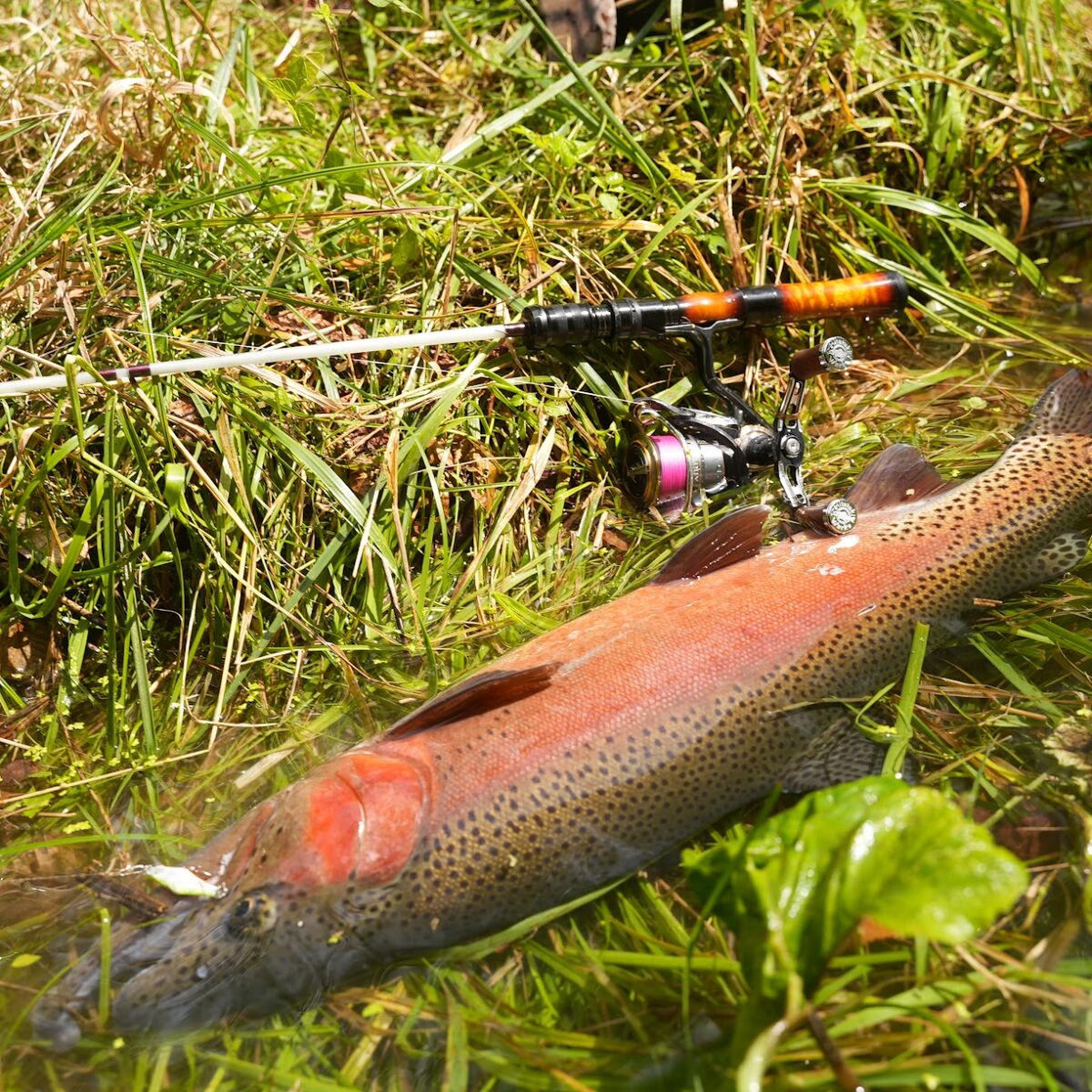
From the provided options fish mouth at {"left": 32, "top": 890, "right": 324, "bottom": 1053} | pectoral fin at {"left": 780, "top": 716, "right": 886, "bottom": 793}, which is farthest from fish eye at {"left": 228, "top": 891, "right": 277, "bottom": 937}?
pectoral fin at {"left": 780, "top": 716, "right": 886, "bottom": 793}

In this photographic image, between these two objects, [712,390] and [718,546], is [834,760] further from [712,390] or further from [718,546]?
[712,390]

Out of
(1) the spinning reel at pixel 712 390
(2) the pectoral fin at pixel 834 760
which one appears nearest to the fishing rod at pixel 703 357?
(1) the spinning reel at pixel 712 390

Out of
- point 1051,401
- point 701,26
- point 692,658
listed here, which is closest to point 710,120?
point 701,26

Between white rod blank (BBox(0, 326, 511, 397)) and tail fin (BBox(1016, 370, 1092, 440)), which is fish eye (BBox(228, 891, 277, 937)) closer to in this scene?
white rod blank (BBox(0, 326, 511, 397))

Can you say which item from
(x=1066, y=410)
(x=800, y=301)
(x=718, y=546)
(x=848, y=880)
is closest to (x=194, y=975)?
(x=848, y=880)

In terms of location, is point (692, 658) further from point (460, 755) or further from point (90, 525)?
point (90, 525)
